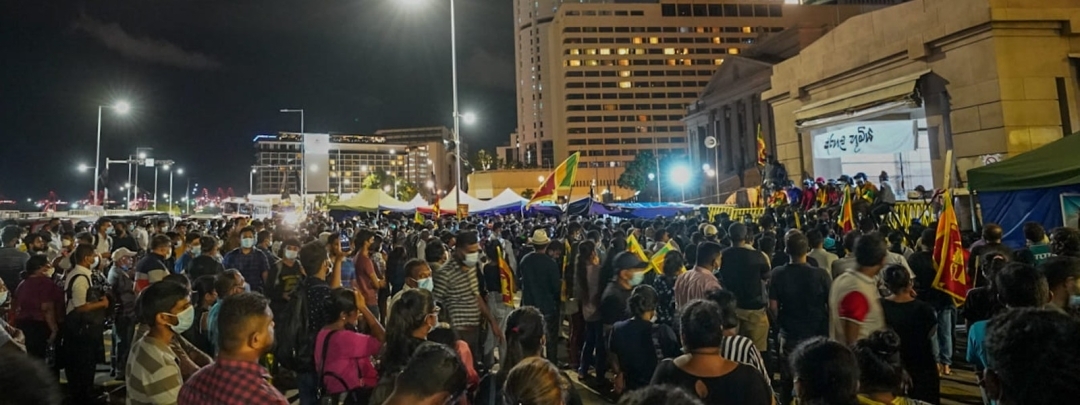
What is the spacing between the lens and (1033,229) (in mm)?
6781

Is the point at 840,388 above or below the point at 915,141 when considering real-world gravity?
below

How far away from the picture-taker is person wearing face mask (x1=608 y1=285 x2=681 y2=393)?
14.9 feet

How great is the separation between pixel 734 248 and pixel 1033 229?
11.6 feet

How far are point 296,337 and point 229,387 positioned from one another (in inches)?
96.3

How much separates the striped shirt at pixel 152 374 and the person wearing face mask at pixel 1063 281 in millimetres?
5727

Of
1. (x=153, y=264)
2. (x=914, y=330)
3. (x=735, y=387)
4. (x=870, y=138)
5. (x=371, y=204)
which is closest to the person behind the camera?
(x=735, y=387)

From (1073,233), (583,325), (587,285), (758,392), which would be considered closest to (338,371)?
(758,392)

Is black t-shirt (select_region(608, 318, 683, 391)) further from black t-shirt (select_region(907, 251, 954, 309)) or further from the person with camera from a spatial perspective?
the person with camera

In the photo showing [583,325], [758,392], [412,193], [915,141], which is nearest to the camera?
[758,392]

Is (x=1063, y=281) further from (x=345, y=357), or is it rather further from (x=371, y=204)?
(x=371, y=204)

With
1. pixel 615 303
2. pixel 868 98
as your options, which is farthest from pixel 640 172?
pixel 615 303

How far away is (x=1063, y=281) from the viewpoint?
4.17 metres

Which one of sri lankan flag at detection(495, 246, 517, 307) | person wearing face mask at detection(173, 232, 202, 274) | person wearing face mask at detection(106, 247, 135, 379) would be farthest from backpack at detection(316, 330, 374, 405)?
person wearing face mask at detection(173, 232, 202, 274)

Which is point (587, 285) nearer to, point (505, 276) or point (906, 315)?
point (505, 276)
